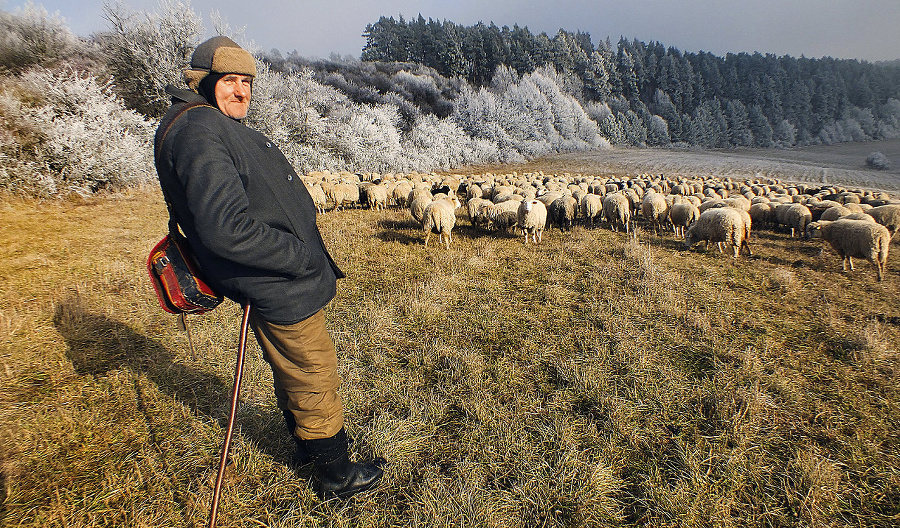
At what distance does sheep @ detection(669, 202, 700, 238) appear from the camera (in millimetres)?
11954

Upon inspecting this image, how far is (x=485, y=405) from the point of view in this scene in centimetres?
371

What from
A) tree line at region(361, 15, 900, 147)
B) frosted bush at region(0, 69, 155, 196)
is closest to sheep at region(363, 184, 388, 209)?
frosted bush at region(0, 69, 155, 196)

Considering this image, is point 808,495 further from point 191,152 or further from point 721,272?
point 721,272

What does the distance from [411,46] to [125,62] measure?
6278 cm

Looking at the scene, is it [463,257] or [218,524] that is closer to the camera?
[218,524]

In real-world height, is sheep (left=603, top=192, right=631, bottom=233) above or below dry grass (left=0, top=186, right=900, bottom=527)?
above

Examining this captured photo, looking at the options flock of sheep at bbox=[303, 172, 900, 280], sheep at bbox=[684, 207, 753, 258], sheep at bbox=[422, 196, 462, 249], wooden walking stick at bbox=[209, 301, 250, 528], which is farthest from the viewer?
sheep at bbox=[422, 196, 462, 249]

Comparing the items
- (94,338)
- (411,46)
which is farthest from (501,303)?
(411,46)

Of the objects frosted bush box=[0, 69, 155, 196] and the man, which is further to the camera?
frosted bush box=[0, 69, 155, 196]

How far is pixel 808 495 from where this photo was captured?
2756mm

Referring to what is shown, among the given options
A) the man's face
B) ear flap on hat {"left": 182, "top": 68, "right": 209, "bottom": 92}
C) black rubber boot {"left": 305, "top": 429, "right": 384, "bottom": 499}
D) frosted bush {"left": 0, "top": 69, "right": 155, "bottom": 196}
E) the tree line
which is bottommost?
black rubber boot {"left": 305, "top": 429, "right": 384, "bottom": 499}

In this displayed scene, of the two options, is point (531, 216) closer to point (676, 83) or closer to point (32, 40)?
point (32, 40)

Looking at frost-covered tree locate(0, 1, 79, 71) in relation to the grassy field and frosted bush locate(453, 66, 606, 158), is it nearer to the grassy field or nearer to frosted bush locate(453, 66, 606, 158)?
the grassy field

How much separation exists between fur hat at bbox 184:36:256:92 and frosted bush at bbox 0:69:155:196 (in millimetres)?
13385
